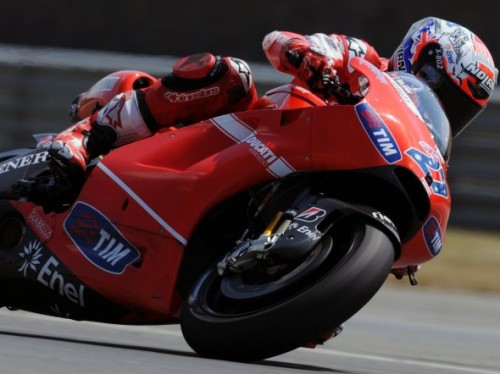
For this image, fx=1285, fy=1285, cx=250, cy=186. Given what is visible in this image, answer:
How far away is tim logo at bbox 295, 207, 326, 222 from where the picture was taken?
396 cm

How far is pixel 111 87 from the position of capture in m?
5.21

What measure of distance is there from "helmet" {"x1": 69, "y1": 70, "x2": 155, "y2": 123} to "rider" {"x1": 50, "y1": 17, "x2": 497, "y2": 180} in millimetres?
306

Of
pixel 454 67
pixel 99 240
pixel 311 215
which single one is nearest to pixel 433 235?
pixel 311 215

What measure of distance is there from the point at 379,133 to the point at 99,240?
1095mm

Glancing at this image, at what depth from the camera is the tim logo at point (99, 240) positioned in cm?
446

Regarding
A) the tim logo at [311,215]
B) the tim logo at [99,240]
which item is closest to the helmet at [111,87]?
the tim logo at [99,240]

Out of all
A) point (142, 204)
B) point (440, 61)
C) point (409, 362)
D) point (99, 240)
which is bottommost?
point (409, 362)

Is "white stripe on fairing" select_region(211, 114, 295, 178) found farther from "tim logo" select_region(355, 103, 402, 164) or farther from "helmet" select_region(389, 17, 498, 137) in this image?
"helmet" select_region(389, 17, 498, 137)

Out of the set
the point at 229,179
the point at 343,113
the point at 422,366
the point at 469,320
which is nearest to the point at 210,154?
the point at 229,179

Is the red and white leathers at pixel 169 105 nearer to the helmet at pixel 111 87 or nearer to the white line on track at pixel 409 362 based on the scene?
the helmet at pixel 111 87

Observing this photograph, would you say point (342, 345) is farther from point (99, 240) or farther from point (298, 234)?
point (298, 234)

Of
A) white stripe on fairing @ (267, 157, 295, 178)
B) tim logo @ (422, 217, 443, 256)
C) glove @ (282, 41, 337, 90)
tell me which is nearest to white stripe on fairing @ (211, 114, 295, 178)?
white stripe on fairing @ (267, 157, 295, 178)

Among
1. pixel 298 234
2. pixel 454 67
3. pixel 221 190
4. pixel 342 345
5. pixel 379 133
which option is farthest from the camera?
pixel 342 345

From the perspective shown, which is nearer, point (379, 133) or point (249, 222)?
point (379, 133)
